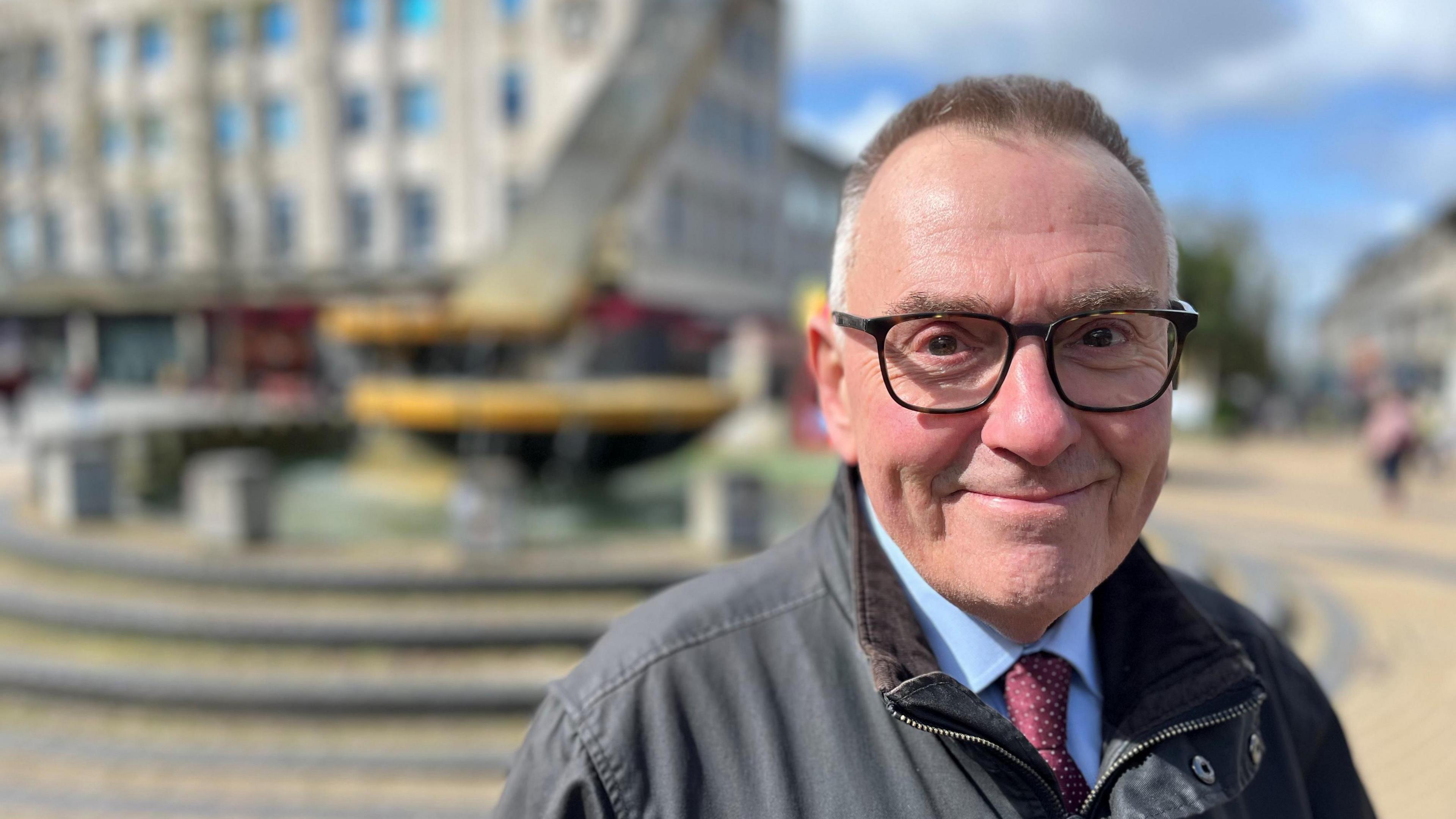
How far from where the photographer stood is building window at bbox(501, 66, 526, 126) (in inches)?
1151

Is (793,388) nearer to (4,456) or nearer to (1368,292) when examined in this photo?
(4,456)

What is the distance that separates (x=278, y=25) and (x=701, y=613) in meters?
37.2

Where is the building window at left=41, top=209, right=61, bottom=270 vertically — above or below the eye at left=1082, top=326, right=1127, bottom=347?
above

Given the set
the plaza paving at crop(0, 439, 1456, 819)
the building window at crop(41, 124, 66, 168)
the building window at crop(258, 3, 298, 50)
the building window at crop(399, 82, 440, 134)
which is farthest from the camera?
the building window at crop(41, 124, 66, 168)

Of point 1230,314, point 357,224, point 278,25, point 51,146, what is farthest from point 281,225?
point 1230,314

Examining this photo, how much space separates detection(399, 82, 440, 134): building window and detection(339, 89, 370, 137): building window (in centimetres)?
145

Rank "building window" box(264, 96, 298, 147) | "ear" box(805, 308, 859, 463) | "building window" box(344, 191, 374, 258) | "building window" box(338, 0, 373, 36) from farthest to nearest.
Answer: "building window" box(264, 96, 298, 147) < "building window" box(344, 191, 374, 258) < "building window" box(338, 0, 373, 36) < "ear" box(805, 308, 859, 463)

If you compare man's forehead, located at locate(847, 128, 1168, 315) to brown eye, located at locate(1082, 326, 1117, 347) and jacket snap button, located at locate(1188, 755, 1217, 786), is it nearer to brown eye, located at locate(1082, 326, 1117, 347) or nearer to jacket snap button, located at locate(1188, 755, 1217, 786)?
brown eye, located at locate(1082, 326, 1117, 347)

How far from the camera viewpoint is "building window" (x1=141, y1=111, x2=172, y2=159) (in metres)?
34.9

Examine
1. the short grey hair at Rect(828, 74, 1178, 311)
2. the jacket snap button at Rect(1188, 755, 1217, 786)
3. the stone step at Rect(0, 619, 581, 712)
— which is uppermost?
the short grey hair at Rect(828, 74, 1178, 311)

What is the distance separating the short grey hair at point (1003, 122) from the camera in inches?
51.3

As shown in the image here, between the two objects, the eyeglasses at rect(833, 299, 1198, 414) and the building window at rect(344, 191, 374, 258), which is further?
the building window at rect(344, 191, 374, 258)

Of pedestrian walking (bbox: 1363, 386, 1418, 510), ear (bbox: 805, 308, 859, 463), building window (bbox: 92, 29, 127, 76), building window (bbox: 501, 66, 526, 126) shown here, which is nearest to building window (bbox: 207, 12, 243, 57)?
building window (bbox: 92, 29, 127, 76)

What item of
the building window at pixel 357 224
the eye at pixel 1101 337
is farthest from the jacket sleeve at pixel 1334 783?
the building window at pixel 357 224
